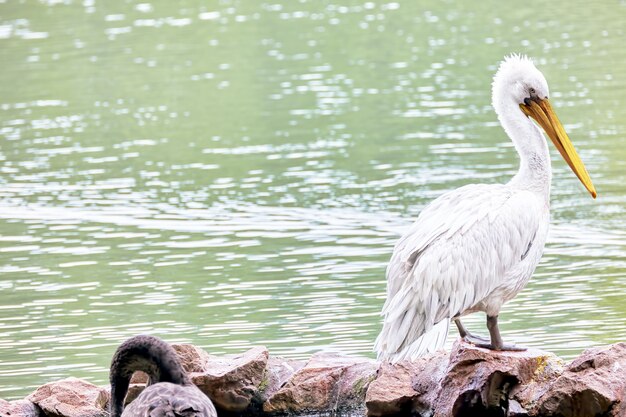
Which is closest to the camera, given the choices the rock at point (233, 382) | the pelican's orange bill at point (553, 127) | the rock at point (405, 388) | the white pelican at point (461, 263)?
the rock at point (405, 388)

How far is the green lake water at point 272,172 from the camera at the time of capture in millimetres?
11617

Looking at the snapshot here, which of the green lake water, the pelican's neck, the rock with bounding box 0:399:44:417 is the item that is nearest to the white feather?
the pelican's neck

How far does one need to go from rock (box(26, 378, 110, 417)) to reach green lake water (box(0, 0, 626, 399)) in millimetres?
1139

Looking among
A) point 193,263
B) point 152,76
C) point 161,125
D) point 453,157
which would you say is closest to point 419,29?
point 152,76

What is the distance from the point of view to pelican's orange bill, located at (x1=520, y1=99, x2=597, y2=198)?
9.62 m

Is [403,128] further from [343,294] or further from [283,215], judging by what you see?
[343,294]

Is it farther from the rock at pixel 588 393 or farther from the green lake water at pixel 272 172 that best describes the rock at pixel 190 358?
the rock at pixel 588 393

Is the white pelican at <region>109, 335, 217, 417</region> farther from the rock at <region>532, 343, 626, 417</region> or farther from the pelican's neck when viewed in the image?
the pelican's neck

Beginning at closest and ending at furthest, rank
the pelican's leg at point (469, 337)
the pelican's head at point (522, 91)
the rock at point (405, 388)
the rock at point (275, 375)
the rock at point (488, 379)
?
the rock at point (488, 379), the rock at point (405, 388), the pelican's leg at point (469, 337), the rock at point (275, 375), the pelican's head at point (522, 91)

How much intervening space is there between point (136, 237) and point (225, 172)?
3138mm

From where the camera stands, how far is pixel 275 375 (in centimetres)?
923

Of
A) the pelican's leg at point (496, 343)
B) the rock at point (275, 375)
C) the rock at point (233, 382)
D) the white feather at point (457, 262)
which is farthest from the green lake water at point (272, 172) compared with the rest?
the white feather at point (457, 262)

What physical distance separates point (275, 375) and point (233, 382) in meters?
0.37

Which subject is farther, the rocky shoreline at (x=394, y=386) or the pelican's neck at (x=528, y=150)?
the pelican's neck at (x=528, y=150)
